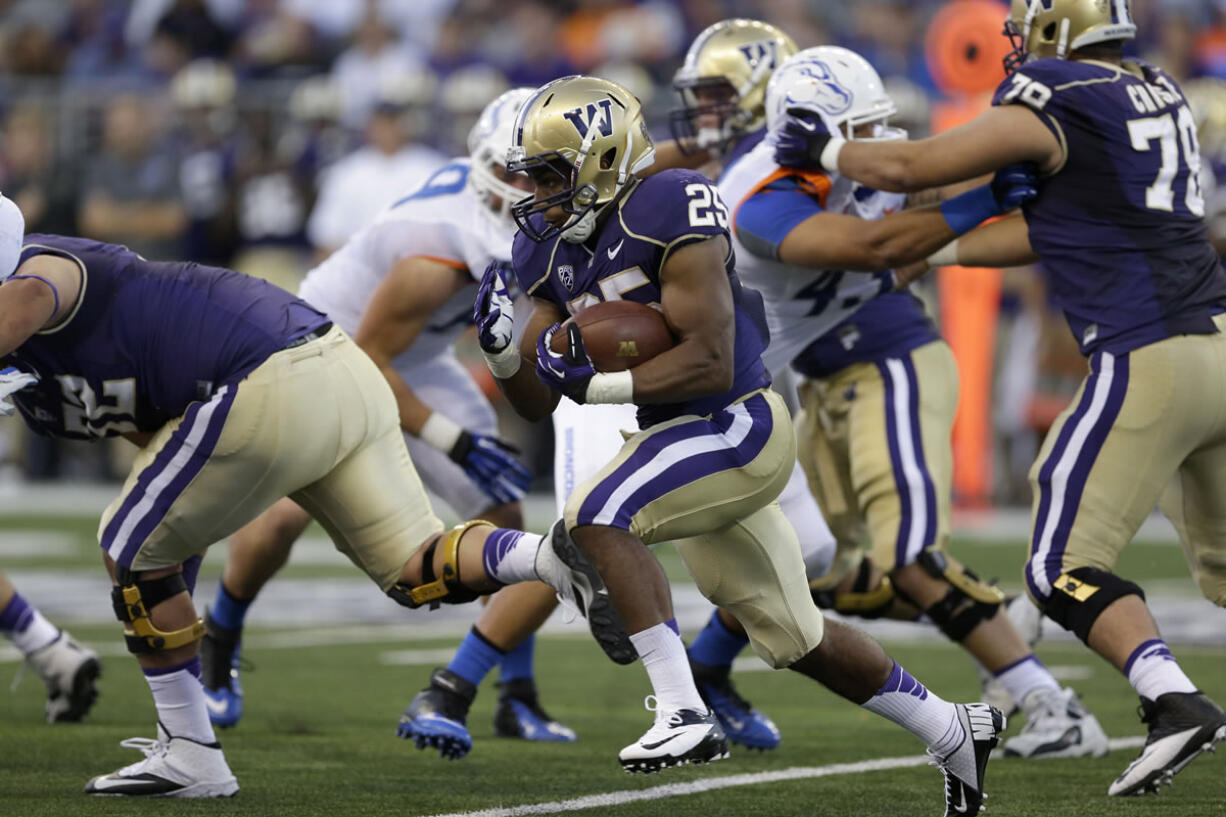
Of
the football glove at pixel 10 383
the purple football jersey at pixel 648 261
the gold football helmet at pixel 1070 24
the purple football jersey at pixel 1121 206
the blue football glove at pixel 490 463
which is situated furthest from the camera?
the blue football glove at pixel 490 463

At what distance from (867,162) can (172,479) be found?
6.05 ft

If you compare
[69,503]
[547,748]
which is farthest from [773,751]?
[69,503]

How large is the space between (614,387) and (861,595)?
6.13ft

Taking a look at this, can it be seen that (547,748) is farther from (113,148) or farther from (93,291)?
(113,148)

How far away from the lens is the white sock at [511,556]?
418cm

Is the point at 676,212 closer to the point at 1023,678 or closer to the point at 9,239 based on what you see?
the point at 9,239

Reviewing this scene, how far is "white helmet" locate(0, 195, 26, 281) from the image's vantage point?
403cm

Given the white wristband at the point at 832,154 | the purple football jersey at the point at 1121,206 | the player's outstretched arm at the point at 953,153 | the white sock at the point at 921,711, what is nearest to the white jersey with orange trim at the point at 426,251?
the white wristband at the point at 832,154

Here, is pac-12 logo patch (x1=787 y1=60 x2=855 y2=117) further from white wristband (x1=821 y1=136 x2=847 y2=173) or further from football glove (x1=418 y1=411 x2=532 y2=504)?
football glove (x1=418 y1=411 x2=532 y2=504)

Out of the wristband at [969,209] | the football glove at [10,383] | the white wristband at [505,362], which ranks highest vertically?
the wristband at [969,209]

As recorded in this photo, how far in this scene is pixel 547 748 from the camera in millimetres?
5309

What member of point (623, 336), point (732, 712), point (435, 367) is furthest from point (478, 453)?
point (623, 336)

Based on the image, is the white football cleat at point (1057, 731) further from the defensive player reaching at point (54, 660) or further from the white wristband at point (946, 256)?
the defensive player reaching at point (54, 660)

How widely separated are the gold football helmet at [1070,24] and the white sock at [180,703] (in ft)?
8.17
